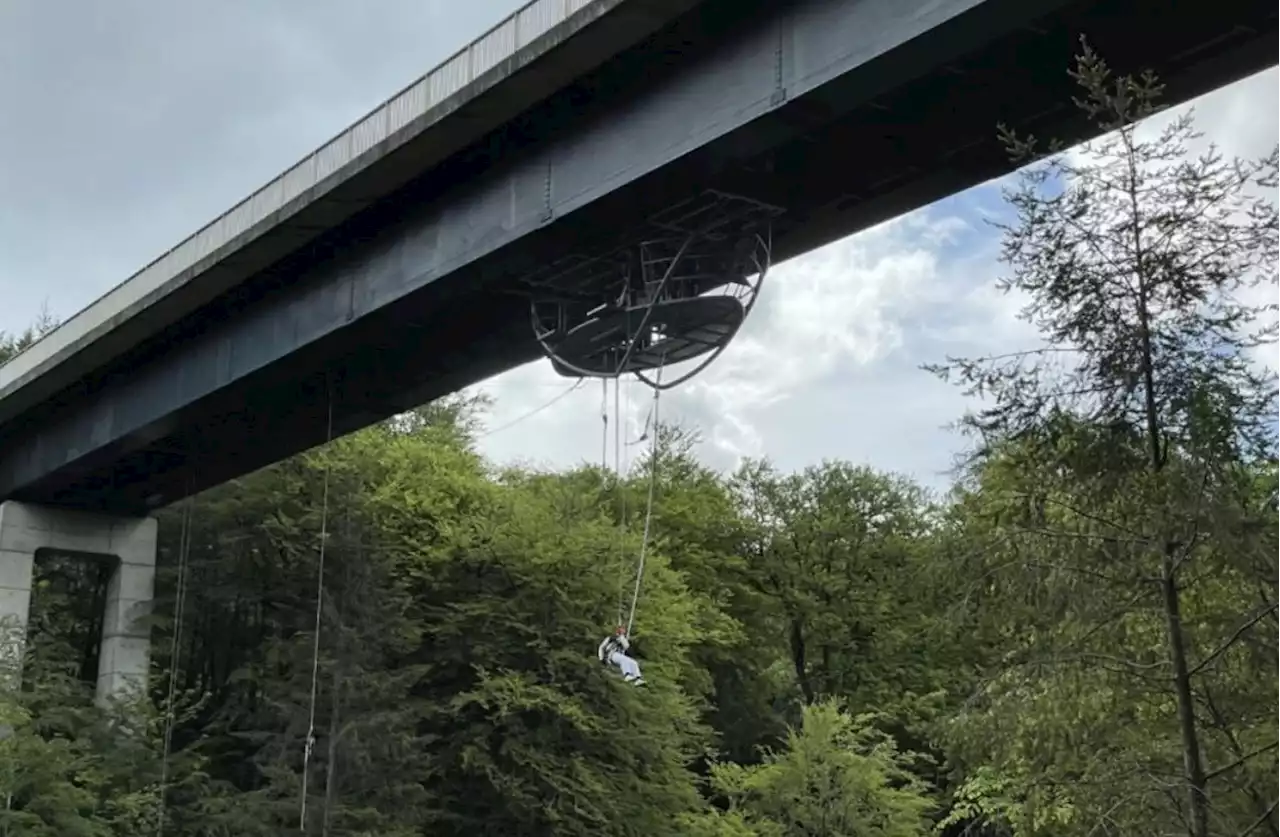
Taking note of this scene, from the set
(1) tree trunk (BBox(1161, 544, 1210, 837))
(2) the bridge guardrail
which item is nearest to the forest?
(1) tree trunk (BBox(1161, 544, 1210, 837))

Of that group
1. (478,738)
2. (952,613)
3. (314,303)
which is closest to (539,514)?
(478,738)

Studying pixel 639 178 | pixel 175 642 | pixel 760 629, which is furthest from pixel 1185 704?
pixel 760 629

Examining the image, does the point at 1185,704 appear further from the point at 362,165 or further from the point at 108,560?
the point at 108,560

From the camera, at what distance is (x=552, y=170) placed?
13656 millimetres

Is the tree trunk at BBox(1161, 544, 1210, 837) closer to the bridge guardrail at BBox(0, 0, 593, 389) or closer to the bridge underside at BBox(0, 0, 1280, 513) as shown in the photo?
the bridge underside at BBox(0, 0, 1280, 513)

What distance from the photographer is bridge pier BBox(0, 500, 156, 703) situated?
82.5ft

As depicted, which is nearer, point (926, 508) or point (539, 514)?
point (539, 514)

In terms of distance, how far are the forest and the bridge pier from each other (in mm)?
734

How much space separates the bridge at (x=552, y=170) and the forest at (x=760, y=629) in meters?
1.05

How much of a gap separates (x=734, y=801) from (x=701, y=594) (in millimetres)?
7917

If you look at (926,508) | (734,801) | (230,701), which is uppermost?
(926,508)

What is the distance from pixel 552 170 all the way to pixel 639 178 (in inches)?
54.8

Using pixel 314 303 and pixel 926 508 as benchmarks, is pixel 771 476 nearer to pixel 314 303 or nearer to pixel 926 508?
pixel 926 508

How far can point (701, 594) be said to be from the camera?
34.8 metres
